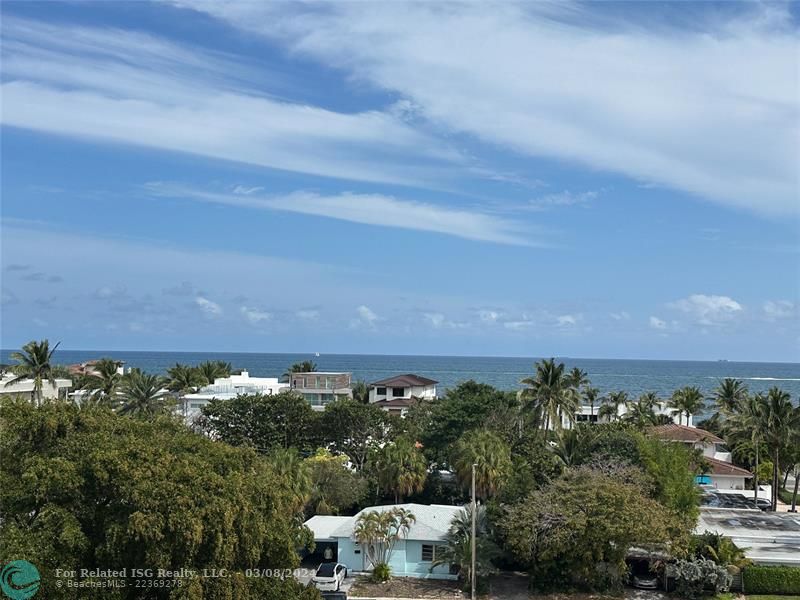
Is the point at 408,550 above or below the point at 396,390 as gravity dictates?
below

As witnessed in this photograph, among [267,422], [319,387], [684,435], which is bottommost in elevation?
[684,435]

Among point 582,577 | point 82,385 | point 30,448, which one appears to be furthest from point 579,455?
point 82,385

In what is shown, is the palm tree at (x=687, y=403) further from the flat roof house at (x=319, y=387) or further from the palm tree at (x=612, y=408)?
the flat roof house at (x=319, y=387)

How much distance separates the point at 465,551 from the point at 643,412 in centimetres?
5217

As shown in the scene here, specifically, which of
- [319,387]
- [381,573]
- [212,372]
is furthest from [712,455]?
[212,372]

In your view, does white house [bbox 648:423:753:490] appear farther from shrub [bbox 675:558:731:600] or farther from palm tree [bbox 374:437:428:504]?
shrub [bbox 675:558:731:600]

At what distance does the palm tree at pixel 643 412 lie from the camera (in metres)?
73.2

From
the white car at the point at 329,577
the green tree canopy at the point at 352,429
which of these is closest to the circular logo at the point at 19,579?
the white car at the point at 329,577

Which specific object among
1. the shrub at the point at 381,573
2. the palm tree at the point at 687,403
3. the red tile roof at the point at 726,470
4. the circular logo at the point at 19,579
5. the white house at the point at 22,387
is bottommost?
the shrub at the point at 381,573

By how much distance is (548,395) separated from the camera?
5525cm

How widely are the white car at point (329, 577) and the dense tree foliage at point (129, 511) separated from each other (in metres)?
11.2

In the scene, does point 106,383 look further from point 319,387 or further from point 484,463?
point 484,463

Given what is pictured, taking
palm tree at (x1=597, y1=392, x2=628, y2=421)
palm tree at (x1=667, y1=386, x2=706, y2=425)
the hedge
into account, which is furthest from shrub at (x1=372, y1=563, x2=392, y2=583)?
palm tree at (x1=667, y1=386, x2=706, y2=425)

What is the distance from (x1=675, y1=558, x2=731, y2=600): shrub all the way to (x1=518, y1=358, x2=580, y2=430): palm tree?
68.1ft
